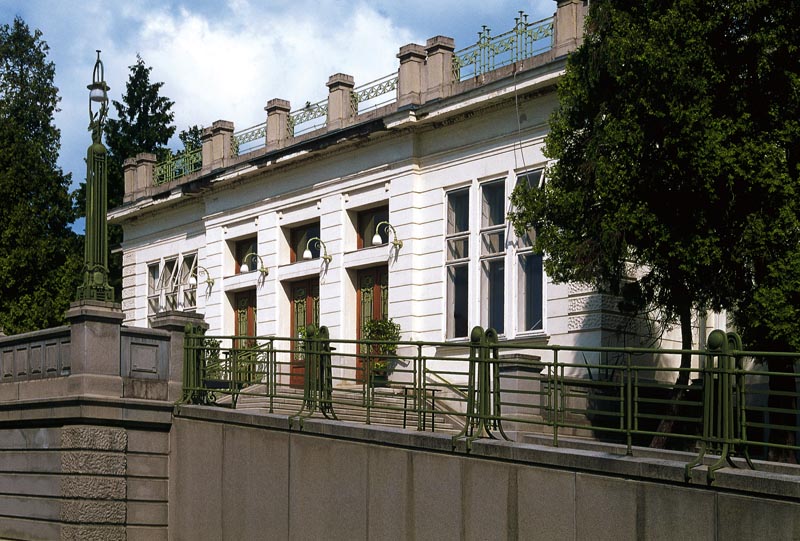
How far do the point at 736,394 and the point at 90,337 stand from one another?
425 inches

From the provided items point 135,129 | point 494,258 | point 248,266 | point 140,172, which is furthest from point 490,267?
point 135,129

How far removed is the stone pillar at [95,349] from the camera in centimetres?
1977

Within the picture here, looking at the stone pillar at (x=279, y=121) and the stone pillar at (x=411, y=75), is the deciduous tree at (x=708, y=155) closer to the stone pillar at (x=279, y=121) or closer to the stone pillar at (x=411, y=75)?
the stone pillar at (x=411, y=75)

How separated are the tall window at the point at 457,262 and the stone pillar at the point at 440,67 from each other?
2.18 metres

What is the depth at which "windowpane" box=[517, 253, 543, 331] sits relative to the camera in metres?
25.7

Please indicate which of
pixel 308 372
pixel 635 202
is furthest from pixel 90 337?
pixel 635 202

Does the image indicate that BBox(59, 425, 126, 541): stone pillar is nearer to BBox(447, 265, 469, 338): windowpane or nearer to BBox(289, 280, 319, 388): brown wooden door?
BBox(447, 265, 469, 338): windowpane

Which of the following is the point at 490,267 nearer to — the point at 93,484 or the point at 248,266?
the point at 248,266

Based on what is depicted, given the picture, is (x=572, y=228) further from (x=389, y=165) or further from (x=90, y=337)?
(x=389, y=165)

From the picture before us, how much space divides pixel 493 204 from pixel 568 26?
4.18 meters

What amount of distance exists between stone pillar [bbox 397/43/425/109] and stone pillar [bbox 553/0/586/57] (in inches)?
159

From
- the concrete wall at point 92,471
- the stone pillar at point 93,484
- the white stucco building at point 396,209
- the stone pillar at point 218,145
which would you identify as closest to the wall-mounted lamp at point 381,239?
the white stucco building at point 396,209

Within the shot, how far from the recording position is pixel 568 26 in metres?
24.7

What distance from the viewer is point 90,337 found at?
65.1 ft
